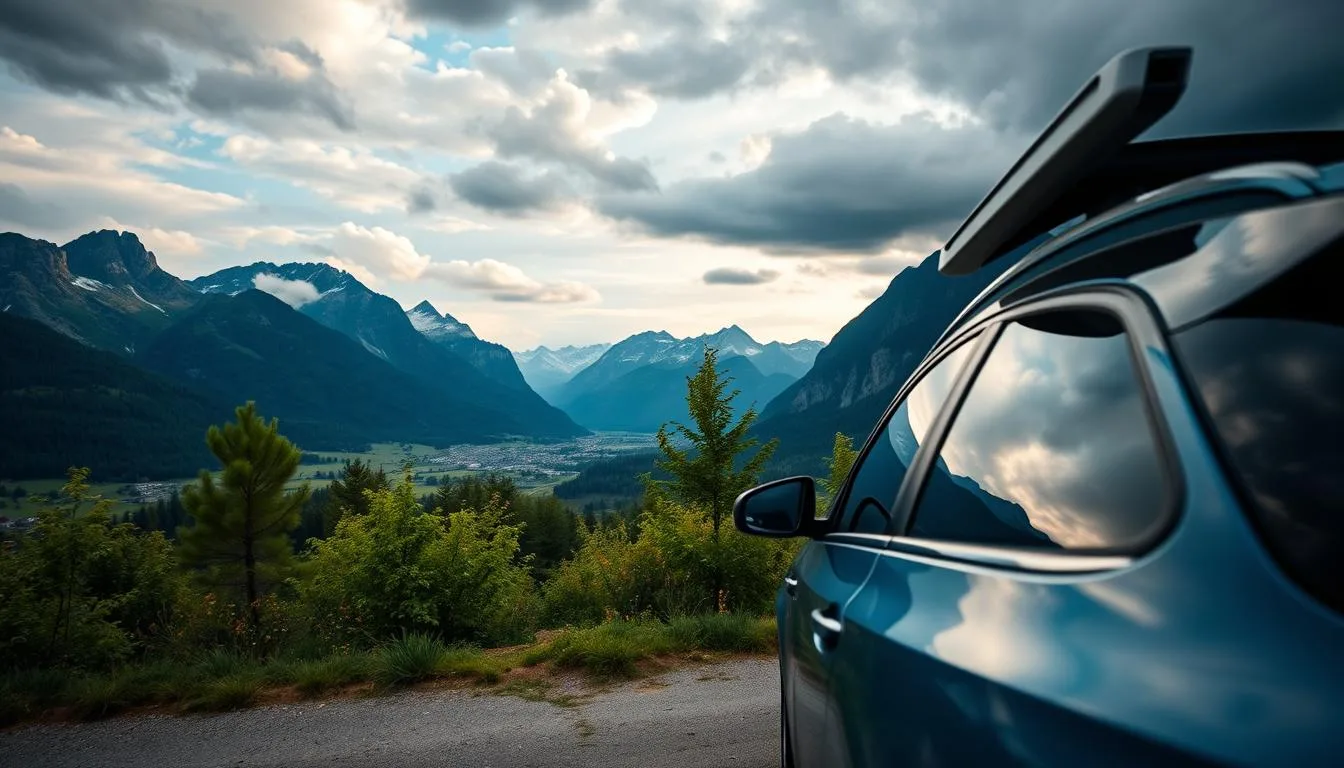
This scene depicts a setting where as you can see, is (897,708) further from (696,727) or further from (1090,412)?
(696,727)

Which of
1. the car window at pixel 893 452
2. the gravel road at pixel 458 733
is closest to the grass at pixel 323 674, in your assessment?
the gravel road at pixel 458 733

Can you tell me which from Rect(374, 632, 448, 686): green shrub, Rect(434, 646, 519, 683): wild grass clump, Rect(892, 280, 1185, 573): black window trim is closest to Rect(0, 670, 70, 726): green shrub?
Rect(374, 632, 448, 686): green shrub

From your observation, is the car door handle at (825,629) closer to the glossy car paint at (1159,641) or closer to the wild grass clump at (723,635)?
the glossy car paint at (1159,641)

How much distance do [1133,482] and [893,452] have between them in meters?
1.20

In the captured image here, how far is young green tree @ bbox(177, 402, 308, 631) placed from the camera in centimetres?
2275

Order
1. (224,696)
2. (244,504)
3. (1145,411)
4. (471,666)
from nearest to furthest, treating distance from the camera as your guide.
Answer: (1145,411), (224,696), (471,666), (244,504)

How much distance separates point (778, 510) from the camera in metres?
2.77

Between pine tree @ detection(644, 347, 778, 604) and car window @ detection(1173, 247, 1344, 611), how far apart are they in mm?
13871

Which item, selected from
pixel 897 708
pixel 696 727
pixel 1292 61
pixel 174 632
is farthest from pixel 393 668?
pixel 1292 61

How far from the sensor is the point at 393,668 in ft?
20.4

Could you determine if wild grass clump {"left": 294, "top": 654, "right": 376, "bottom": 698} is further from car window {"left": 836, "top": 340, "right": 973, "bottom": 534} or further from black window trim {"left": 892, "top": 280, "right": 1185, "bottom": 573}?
black window trim {"left": 892, "top": 280, "right": 1185, "bottom": 573}

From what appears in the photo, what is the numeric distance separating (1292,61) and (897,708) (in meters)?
1.31

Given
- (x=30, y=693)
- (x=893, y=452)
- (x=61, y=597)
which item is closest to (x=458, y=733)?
(x=30, y=693)

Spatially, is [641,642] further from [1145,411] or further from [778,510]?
[1145,411]
